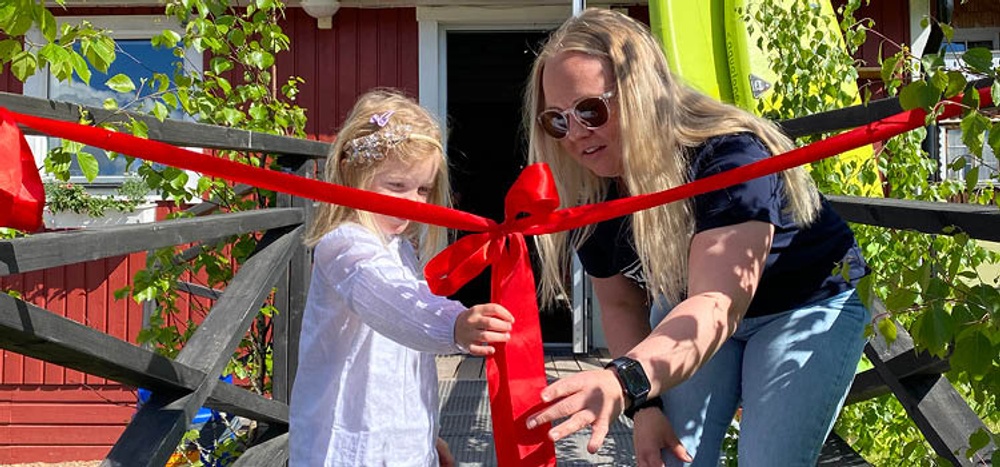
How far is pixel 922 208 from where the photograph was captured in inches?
61.4

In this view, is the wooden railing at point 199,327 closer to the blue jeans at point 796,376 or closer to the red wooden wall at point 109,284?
the blue jeans at point 796,376

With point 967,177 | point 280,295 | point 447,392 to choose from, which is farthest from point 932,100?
point 447,392

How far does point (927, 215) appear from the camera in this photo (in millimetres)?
1526

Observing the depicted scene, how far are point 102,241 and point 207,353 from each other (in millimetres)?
589

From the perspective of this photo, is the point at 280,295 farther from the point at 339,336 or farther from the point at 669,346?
the point at 669,346

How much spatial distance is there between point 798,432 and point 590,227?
531 millimetres

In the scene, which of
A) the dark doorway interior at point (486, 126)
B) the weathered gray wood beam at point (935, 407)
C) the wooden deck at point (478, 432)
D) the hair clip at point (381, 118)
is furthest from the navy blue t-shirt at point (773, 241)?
the dark doorway interior at point (486, 126)

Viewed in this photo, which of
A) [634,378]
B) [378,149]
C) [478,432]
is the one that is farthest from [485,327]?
[478,432]

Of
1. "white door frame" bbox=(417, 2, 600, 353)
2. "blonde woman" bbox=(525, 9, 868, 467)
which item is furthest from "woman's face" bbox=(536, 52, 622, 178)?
"white door frame" bbox=(417, 2, 600, 353)

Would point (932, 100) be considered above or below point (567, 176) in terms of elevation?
above

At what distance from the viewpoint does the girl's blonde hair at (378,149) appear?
191 centimetres

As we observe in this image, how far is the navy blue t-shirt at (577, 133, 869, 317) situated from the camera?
55.6 inches

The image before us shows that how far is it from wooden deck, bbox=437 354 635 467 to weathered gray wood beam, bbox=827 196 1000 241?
1.64 metres

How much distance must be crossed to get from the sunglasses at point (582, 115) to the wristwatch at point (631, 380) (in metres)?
0.45
